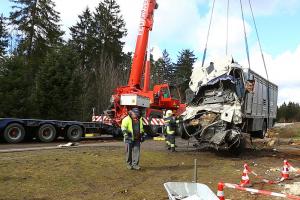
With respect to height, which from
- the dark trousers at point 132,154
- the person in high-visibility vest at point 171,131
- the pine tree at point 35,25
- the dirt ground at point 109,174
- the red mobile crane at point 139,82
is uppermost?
the pine tree at point 35,25

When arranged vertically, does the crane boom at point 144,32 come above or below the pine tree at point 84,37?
below

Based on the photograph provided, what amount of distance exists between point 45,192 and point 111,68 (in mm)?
36106

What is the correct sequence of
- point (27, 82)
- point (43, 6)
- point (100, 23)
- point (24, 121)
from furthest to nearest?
point (100, 23) < point (43, 6) < point (27, 82) < point (24, 121)

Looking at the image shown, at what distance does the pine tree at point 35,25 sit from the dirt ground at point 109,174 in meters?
25.4

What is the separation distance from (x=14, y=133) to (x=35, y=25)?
21098mm

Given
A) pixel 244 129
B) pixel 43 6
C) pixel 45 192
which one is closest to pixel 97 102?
pixel 43 6

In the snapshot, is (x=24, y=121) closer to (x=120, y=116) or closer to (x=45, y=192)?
(x=120, y=116)

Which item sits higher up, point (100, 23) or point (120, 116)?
point (100, 23)

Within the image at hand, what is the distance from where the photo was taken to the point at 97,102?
41.2 metres

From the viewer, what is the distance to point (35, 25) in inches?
1464

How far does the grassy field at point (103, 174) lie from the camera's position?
8242 mm

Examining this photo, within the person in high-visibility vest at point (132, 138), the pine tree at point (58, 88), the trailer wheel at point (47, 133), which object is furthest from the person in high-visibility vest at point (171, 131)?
the pine tree at point (58, 88)

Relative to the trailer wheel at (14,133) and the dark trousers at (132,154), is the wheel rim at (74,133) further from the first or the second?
the dark trousers at (132,154)

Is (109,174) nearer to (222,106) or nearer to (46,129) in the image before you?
(222,106)
